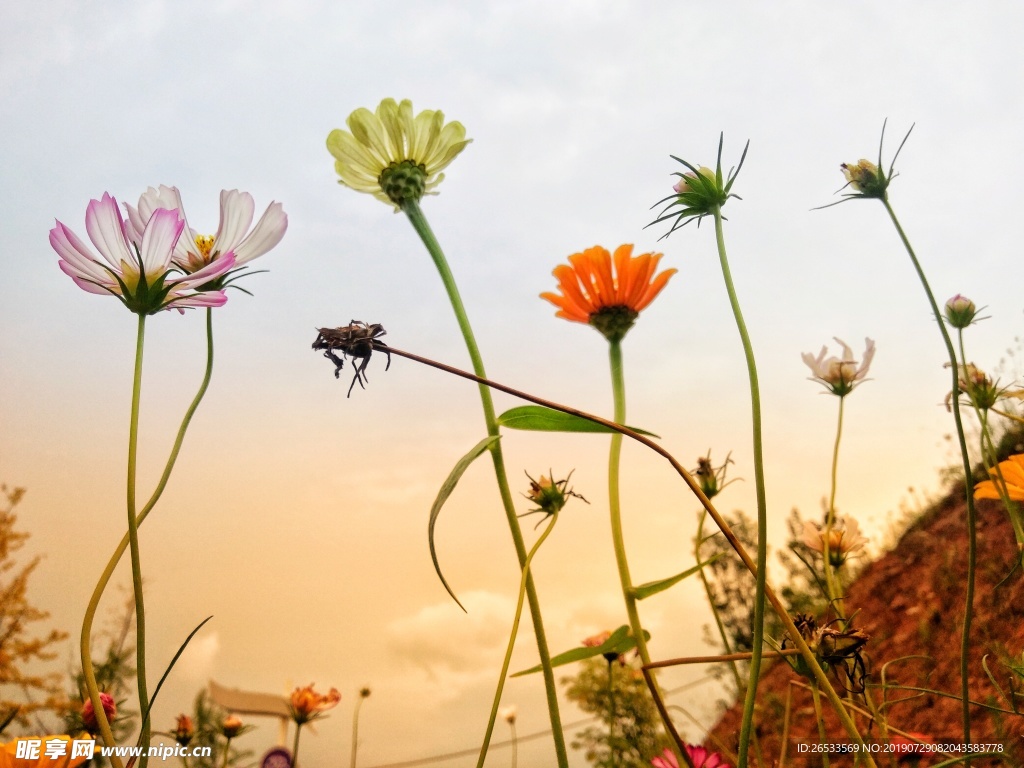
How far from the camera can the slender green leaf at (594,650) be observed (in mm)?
425

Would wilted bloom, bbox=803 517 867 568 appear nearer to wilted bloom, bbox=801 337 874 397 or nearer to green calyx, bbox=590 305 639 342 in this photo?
wilted bloom, bbox=801 337 874 397

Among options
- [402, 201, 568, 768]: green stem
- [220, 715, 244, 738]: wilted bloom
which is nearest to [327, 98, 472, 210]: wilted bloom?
[402, 201, 568, 768]: green stem

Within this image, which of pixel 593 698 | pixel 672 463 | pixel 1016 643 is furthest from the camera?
pixel 593 698

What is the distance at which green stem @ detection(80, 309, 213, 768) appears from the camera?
0.31m

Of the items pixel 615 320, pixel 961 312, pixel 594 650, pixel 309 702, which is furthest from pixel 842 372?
pixel 309 702

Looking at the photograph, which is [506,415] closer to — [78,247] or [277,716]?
[78,247]

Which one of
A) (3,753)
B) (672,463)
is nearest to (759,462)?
(672,463)

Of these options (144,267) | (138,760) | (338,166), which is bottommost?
(138,760)

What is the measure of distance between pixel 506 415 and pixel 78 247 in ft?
0.87

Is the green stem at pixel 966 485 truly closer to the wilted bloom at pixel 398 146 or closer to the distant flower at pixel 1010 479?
the distant flower at pixel 1010 479

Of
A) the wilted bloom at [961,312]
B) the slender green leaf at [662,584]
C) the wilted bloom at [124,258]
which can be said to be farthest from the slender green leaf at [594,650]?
the wilted bloom at [961,312]

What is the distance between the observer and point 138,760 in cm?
Answer: 35

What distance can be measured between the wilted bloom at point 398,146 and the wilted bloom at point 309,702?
2.30ft

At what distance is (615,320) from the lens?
57cm
